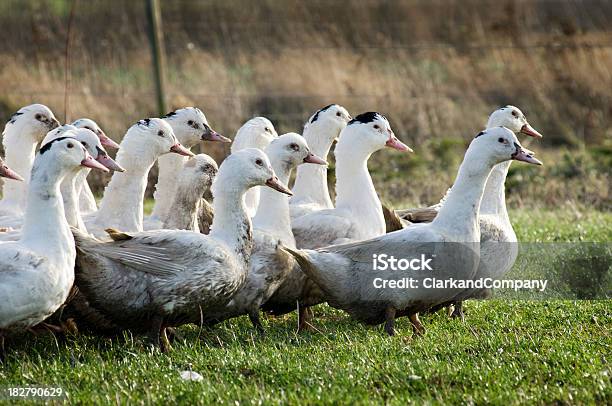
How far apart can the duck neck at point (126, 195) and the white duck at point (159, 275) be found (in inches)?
34.0

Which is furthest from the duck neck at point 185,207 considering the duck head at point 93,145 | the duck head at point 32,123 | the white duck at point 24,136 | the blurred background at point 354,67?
the blurred background at point 354,67

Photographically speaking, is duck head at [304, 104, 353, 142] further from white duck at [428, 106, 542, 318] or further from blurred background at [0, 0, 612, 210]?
blurred background at [0, 0, 612, 210]

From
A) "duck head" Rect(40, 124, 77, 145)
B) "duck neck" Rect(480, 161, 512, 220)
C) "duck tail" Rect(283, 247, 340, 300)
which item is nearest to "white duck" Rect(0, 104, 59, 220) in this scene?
"duck head" Rect(40, 124, 77, 145)

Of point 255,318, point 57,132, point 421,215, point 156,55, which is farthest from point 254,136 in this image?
point 156,55

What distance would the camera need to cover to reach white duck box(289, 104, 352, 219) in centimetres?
823

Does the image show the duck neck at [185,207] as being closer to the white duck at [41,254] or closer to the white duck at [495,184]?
the white duck at [41,254]

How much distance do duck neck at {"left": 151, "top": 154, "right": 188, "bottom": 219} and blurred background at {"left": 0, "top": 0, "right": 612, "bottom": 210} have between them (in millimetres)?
4385

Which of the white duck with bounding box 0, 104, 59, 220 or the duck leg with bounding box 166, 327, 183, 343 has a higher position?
the white duck with bounding box 0, 104, 59, 220

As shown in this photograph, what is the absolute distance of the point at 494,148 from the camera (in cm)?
679

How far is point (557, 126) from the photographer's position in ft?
48.1

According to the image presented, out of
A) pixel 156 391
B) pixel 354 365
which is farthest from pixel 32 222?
pixel 354 365

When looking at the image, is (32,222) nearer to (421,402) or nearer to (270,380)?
(270,380)

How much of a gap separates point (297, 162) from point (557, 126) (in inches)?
319

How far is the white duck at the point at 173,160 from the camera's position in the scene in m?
7.70
